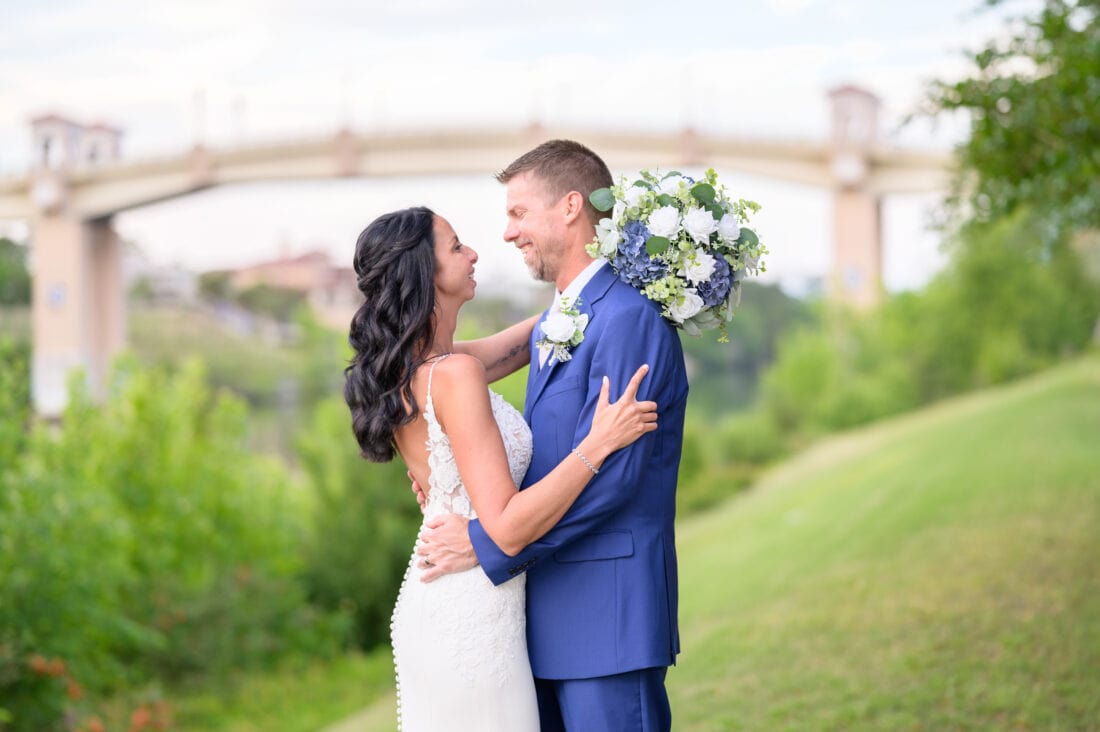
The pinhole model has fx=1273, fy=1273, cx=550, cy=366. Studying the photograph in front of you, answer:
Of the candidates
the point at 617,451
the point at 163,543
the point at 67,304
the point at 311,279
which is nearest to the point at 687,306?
the point at 617,451

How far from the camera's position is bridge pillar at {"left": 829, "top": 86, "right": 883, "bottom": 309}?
33.1 m

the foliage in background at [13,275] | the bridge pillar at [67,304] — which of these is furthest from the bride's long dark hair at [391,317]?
the foliage in background at [13,275]

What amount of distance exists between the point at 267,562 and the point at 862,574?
5.76 metres

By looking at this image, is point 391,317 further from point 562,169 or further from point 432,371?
point 562,169

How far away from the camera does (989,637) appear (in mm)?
6180

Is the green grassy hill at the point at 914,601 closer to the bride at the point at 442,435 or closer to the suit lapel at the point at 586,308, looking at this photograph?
the bride at the point at 442,435

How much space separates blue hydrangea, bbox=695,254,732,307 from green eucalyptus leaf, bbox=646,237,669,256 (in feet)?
0.40

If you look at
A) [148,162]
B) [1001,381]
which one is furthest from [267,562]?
[148,162]

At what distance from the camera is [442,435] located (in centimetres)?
276

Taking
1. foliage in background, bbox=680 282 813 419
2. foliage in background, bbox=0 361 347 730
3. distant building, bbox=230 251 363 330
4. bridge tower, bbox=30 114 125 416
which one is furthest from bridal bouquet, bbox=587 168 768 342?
distant building, bbox=230 251 363 330

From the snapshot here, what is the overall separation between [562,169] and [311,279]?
6400 centimetres

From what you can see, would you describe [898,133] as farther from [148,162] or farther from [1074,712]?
[148,162]

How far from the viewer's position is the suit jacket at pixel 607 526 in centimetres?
264

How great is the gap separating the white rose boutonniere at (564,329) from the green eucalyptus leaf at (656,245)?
0.20 m
